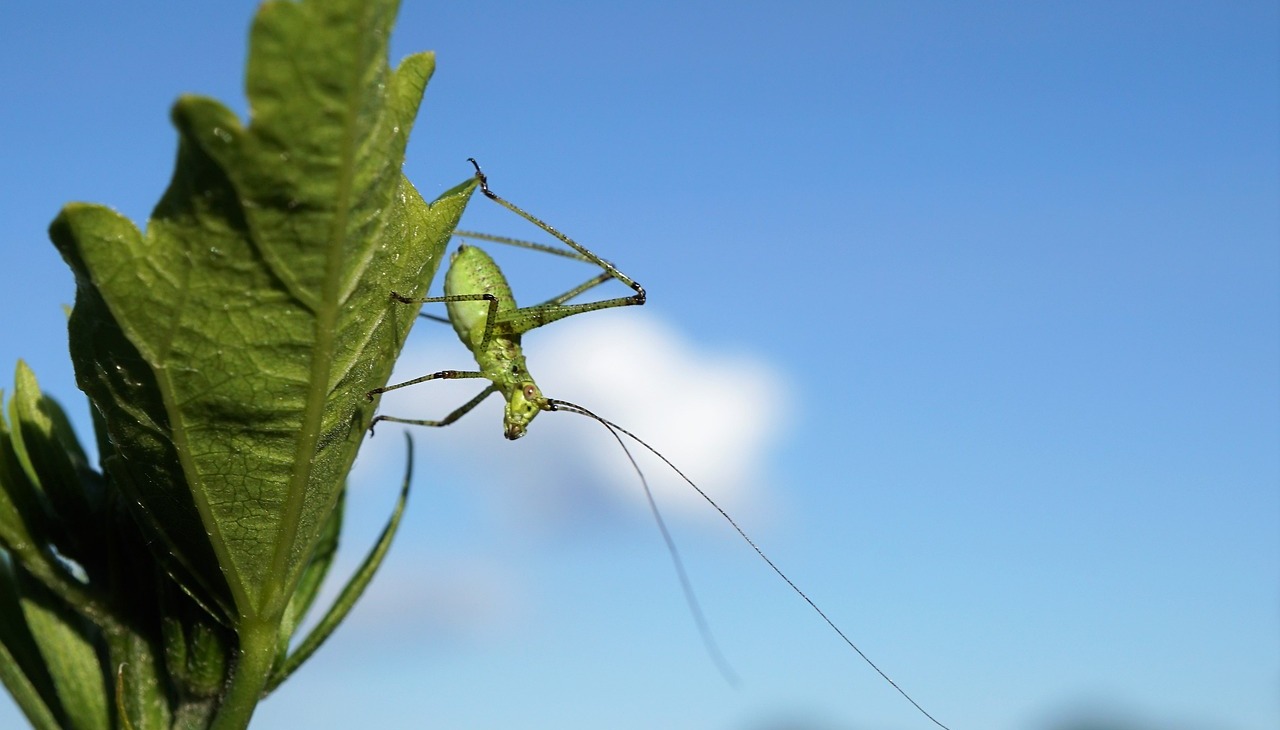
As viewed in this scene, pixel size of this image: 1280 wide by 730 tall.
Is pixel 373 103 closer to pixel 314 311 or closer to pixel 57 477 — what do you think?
pixel 314 311

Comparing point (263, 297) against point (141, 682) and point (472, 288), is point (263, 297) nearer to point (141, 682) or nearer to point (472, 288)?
point (141, 682)

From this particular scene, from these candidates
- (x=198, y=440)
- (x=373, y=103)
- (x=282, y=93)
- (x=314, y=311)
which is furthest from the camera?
(x=198, y=440)

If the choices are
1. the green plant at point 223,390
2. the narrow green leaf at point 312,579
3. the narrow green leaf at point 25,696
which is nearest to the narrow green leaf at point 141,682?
the green plant at point 223,390

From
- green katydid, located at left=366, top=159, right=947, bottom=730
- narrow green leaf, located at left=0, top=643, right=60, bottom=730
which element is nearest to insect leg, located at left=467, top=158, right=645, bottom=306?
green katydid, located at left=366, top=159, right=947, bottom=730

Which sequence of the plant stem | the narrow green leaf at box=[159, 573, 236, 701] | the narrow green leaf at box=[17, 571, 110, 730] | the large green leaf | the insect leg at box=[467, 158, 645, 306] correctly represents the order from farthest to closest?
the insect leg at box=[467, 158, 645, 306]
the narrow green leaf at box=[17, 571, 110, 730]
the narrow green leaf at box=[159, 573, 236, 701]
the plant stem
the large green leaf

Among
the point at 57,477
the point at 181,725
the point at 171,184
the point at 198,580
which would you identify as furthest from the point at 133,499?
the point at 171,184

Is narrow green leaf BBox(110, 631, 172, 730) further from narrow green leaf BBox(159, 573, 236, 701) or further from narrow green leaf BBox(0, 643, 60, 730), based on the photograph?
narrow green leaf BBox(0, 643, 60, 730)

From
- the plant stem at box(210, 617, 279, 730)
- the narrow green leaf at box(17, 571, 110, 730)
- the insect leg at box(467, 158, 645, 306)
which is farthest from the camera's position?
the insect leg at box(467, 158, 645, 306)
